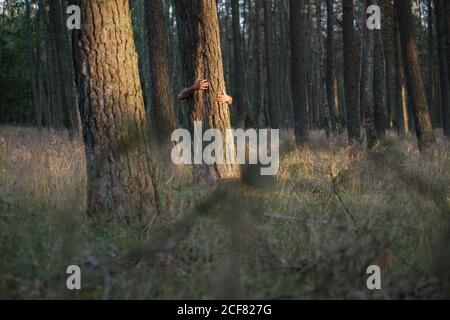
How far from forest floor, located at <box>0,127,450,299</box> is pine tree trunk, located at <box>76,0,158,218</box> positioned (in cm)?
26

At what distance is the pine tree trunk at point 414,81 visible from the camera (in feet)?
36.4

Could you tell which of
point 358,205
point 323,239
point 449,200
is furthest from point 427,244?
point 449,200

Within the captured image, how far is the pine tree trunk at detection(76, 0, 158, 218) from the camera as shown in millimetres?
4691

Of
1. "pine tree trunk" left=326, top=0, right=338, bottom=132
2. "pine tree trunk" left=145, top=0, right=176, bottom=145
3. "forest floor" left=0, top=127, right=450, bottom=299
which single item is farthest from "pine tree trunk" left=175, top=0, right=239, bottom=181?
"pine tree trunk" left=326, top=0, right=338, bottom=132

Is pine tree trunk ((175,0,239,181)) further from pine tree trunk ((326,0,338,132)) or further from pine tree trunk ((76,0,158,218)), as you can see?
pine tree trunk ((326,0,338,132))

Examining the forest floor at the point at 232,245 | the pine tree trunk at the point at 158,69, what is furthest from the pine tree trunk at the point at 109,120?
the pine tree trunk at the point at 158,69

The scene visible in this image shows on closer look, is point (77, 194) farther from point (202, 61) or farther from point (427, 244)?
point (427, 244)

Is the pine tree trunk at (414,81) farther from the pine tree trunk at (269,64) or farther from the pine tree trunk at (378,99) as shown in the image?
the pine tree trunk at (269,64)

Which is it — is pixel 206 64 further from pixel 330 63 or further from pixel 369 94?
pixel 330 63

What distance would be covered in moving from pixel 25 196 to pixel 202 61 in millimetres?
2661

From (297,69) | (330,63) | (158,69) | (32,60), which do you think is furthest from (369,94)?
(32,60)

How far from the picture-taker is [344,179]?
6477 millimetres

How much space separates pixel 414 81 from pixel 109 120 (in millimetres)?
8282

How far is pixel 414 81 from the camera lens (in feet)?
36.4
